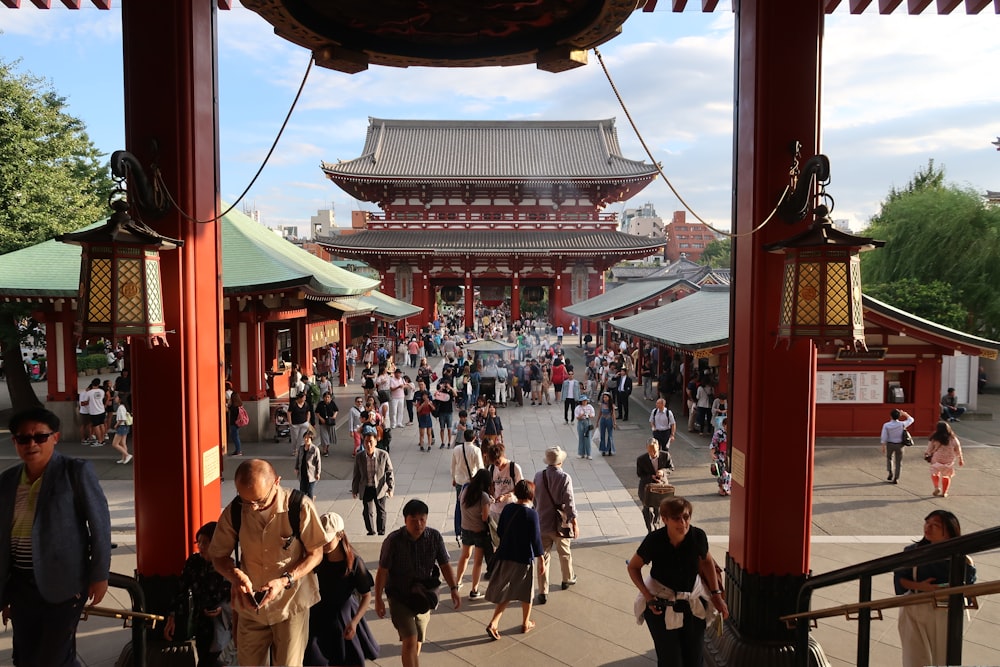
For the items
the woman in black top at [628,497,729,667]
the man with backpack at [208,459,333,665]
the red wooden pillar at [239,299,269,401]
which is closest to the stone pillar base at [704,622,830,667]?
the woman in black top at [628,497,729,667]

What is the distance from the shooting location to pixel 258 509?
334cm

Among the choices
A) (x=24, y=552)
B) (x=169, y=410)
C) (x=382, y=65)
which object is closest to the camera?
(x=24, y=552)

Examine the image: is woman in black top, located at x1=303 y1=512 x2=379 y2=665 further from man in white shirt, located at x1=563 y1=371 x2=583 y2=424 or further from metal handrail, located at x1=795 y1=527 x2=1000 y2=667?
man in white shirt, located at x1=563 y1=371 x2=583 y2=424

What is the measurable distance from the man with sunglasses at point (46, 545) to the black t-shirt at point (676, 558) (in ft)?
10.2

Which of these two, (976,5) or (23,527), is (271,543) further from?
(976,5)

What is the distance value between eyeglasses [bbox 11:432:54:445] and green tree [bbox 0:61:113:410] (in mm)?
12127

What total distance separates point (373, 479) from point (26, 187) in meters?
12.1

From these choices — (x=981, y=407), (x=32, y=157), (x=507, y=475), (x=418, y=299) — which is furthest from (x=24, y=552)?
(x=418, y=299)

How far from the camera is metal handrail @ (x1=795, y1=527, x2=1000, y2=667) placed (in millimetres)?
2691

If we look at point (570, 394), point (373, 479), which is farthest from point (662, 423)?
point (373, 479)

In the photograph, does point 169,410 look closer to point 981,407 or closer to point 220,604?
point 220,604

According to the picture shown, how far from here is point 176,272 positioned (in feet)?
14.0

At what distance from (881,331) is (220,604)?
13971 mm

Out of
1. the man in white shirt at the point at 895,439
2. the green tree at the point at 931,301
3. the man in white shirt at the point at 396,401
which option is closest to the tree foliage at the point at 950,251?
the green tree at the point at 931,301
